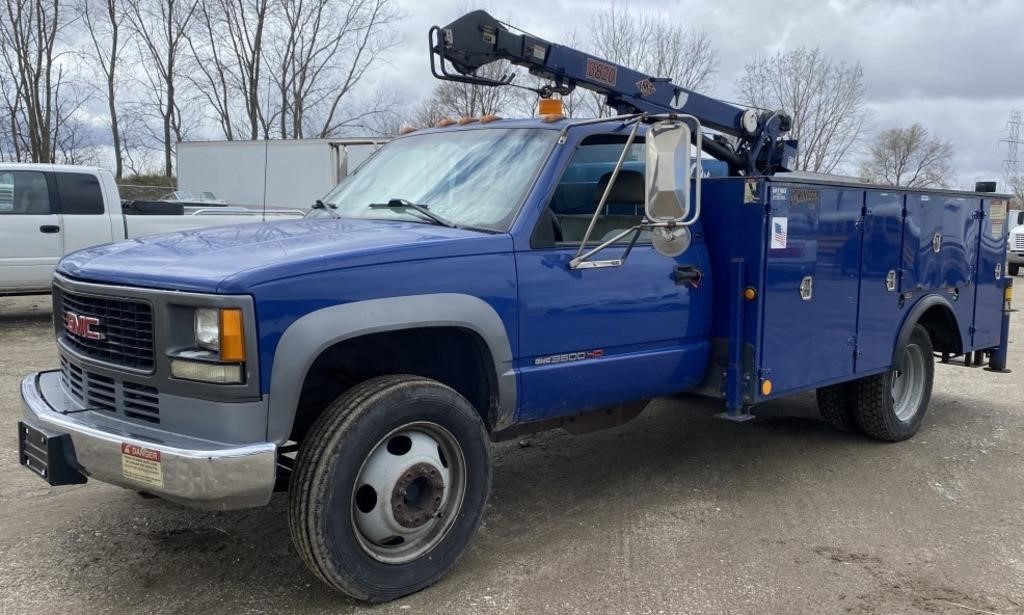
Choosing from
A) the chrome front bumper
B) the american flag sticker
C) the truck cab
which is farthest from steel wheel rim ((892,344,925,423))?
the truck cab

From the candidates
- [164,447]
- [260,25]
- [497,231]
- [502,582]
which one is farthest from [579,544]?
[260,25]

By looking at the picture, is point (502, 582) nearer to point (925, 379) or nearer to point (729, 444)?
point (729, 444)

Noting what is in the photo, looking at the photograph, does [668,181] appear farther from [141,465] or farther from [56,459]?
[56,459]

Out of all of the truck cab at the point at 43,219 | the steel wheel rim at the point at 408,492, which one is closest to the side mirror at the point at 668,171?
the steel wheel rim at the point at 408,492

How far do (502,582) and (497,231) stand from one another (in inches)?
61.9

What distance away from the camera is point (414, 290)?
11.6 feet

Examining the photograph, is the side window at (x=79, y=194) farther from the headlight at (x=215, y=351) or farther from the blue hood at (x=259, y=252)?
the headlight at (x=215, y=351)

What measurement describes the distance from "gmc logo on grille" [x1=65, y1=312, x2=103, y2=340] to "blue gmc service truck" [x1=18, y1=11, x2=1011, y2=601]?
16 mm

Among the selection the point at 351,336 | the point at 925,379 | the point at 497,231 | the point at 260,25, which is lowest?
the point at 925,379

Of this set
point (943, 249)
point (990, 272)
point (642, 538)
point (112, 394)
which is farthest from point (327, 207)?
point (990, 272)

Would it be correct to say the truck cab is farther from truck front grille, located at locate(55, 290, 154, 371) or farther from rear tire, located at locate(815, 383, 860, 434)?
rear tire, located at locate(815, 383, 860, 434)

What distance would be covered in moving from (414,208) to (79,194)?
26.4 feet

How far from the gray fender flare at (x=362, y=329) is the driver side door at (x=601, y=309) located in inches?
6.2

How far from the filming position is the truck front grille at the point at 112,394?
3.32 metres
